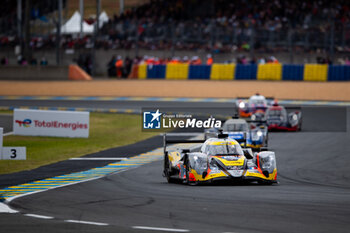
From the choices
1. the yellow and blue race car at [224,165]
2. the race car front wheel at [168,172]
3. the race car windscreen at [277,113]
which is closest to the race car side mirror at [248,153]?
the yellow and blue race car at [224,165]

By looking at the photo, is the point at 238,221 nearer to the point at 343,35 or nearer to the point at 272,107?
the point at 272,107

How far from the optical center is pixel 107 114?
4162 cm

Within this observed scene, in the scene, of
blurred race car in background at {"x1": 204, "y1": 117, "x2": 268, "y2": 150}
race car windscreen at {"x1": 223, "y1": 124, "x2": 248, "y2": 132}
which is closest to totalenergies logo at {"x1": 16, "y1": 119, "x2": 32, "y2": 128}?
blurred race car in background at {"x1": 204, "y1": 117, "x2": 268, "y2": 150}

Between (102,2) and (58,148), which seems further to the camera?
(102,2)

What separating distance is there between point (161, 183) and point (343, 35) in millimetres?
28486

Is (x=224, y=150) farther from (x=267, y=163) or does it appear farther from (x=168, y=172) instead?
(x=168, y=172)

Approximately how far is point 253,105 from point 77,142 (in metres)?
11.0

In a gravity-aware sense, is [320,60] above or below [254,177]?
above

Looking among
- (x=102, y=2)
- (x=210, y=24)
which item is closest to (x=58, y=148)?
(x=210, y=24)

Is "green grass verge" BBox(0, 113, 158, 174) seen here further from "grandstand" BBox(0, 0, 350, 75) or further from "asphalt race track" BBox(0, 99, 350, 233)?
"grandstand" BBox(0, 0, 350, 75)

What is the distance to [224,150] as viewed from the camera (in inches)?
680

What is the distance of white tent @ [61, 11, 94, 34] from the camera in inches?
2169

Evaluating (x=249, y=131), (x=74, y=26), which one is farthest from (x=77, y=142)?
(x=74, y=26)

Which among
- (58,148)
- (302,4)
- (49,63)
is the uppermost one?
(302,4)
